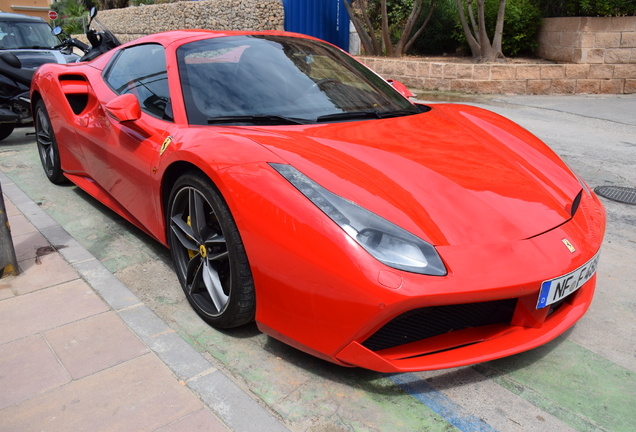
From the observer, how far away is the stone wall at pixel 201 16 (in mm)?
16812

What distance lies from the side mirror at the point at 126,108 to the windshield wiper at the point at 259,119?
47 cm

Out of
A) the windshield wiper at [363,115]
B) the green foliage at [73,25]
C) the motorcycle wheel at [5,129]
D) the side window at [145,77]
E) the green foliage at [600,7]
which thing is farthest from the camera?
the green foliage at [73,25]

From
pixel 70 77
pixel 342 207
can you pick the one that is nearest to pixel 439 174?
pixel 342 207

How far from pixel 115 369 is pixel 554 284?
1.74m

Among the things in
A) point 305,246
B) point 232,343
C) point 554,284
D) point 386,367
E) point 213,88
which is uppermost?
point 213,88

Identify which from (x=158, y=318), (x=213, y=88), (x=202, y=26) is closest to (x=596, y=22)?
(x=213, y=88)

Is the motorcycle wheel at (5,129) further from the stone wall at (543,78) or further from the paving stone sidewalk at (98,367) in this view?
the stone wall at (543,78)

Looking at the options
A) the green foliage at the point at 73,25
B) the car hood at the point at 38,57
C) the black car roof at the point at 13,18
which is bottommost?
the green foliage at the point at 73,25

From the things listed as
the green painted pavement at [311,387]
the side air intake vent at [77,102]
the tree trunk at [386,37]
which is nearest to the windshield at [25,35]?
the side air intake vent at [77,102]

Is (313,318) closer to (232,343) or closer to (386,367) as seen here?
(386,367)

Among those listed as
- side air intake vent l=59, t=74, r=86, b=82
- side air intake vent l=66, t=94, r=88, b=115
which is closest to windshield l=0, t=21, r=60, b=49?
side air intake vent l=59, t=74, r=86, b=82

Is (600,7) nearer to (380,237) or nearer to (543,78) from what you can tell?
(543,78)

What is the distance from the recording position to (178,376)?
2.21 m

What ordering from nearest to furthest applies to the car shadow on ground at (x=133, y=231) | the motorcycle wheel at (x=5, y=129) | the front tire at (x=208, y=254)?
the front tire at (x=208, y=254) < the car shadow on ground at (x=133, y=231) < the motorcycle wheel at (x=5, y=129)
